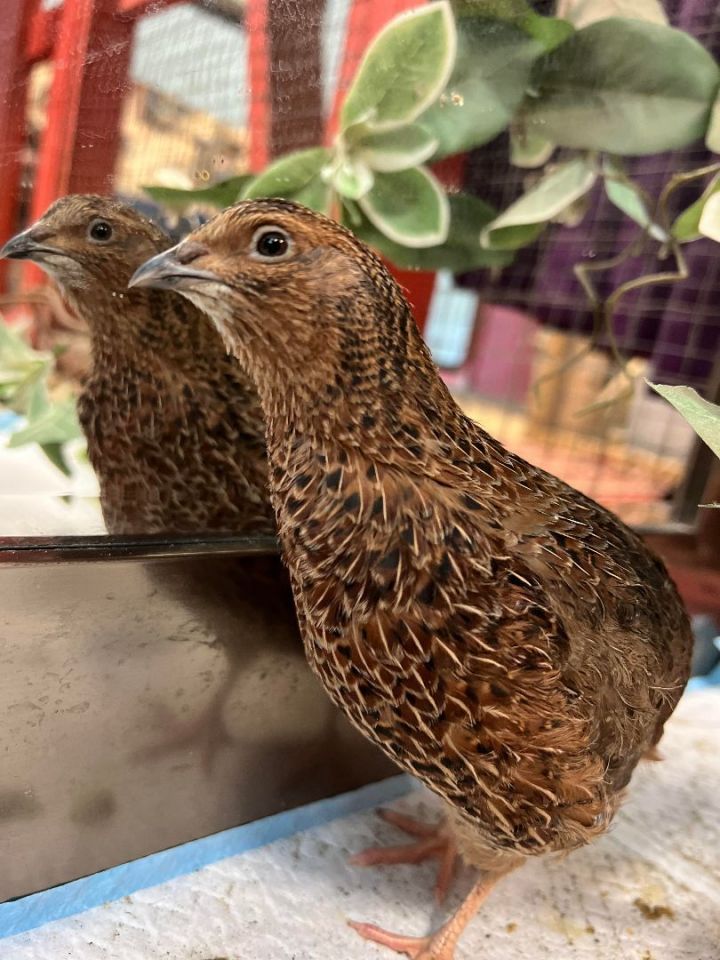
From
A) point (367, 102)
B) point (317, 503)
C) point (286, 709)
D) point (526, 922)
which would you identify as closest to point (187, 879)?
point (286, 709)

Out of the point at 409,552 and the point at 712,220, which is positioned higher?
the point at 712,220

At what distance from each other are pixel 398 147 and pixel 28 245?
355mm

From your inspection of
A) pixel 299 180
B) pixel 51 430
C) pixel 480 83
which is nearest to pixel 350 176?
pixel 299 180

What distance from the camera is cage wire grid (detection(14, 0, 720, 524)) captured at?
25.9 inches

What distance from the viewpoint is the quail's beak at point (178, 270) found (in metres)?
0.48

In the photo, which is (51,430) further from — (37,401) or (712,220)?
(712,220)

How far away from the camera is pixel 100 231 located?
0.61 meters

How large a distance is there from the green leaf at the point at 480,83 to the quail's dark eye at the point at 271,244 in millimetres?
350

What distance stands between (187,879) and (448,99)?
0.83 metres

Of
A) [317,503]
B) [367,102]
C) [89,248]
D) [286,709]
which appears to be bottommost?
[286,709]

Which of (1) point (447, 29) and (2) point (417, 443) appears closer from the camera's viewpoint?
(2) point (417, 443)

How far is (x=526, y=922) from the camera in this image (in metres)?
0.69

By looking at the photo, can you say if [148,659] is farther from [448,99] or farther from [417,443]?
[448,99]

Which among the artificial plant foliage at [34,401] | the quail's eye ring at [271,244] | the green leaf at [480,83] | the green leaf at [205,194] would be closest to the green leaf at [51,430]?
the artificial plant foliage at [34,401]
